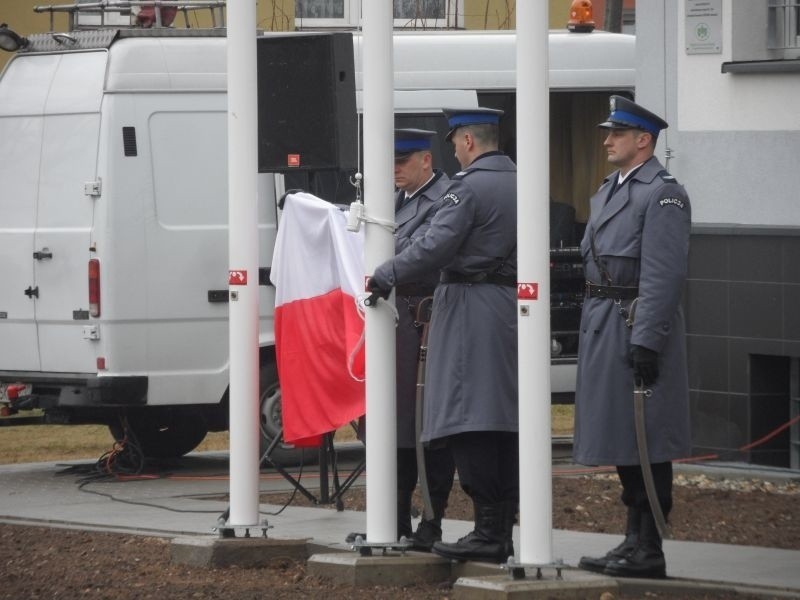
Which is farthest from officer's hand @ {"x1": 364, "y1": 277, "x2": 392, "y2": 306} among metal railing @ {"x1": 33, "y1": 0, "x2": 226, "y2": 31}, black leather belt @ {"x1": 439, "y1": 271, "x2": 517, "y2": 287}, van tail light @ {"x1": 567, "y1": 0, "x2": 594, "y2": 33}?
van tail light @ {"x1": 567, "y1": 0, "x2": 594, "y2": 33}

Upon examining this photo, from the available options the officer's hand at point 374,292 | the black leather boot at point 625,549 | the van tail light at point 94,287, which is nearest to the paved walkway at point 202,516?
the black leather boot at point 625,549

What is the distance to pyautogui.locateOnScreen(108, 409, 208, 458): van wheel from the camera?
544 inches

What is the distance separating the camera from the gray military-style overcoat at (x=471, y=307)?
8.14 meters

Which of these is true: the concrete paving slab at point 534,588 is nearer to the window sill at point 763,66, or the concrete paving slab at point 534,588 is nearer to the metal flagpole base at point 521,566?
the metal flagpole base at point 521,566

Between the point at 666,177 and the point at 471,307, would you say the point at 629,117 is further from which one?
the point at 471,307

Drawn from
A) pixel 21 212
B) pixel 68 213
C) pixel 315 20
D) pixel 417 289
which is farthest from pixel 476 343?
pixel 315 20

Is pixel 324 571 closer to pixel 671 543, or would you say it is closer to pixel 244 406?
pixel 244 406

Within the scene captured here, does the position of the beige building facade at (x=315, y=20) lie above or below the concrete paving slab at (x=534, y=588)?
above

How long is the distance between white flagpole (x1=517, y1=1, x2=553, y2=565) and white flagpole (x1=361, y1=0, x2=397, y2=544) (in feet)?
2.92

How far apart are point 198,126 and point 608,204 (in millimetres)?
5356

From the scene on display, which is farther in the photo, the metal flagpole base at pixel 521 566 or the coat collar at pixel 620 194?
the coat collar at pixel 620 194

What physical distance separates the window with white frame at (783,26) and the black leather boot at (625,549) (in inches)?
198

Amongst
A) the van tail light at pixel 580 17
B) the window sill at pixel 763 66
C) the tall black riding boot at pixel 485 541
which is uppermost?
the van tail light at pixel 580 17

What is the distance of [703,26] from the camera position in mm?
12320
